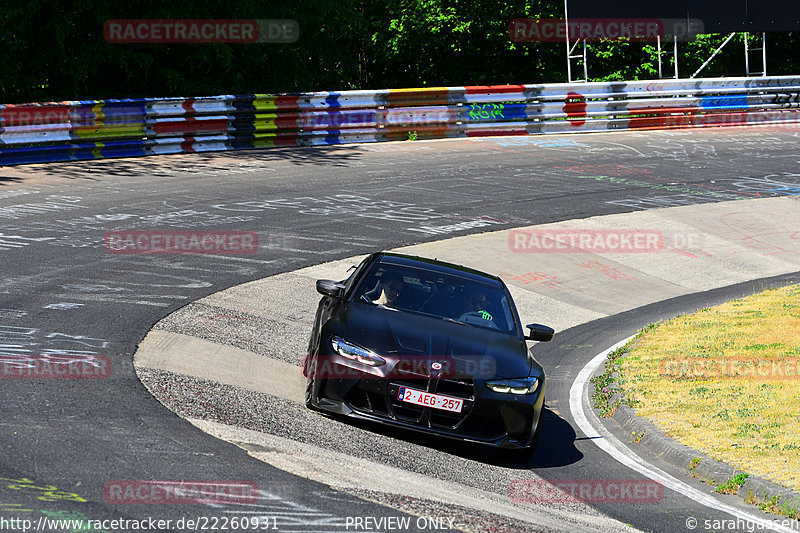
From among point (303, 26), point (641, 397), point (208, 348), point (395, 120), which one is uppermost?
point (303, 26)

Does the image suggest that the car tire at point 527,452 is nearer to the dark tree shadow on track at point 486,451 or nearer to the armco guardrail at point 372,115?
the dark tree shadow on track at point 486,451

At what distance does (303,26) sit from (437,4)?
1177cm

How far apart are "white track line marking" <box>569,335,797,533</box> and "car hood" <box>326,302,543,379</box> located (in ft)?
3.56

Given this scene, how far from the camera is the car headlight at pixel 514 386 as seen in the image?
25.2 feet

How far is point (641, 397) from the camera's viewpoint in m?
9.79

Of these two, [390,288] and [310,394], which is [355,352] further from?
[390,288]

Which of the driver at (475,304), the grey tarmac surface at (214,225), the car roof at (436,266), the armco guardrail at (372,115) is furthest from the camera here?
the armco guardrail at (372,115)

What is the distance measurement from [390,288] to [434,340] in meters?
1.09

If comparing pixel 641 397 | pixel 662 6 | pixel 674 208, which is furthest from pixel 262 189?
pixel 662 6

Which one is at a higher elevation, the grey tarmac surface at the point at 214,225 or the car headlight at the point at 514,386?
the grey tarmac surface at the point at 214,225

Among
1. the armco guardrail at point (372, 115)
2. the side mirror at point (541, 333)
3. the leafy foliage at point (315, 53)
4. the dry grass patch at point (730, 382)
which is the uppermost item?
the leafy foliage at point (315, 53)

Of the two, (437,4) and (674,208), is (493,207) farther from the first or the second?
(437,4)

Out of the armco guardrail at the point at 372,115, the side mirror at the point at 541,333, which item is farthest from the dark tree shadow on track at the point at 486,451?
the armco guardrail at the point at 372,115

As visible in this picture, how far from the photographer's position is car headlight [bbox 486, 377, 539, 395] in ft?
25.2
